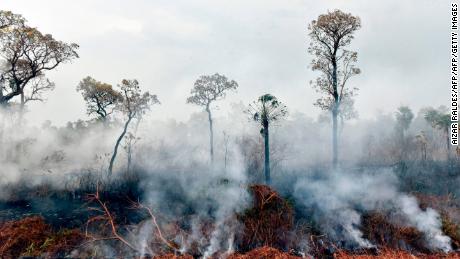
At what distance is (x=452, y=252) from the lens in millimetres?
12578

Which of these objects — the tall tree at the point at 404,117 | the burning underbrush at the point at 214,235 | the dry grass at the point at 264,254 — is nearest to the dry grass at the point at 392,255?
the burning underbrush at the point at 214,235

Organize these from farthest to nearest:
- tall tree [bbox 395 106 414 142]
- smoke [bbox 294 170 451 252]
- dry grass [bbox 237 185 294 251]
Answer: tall tree [bbox 395 106 414 142], smoke [bbox 294 170 451 252], dry grass [bbox 237 185 294 251]

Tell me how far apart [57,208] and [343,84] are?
20.5m

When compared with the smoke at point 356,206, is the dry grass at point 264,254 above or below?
below

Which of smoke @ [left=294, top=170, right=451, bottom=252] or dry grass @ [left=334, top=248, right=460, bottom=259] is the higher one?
smoke @ [left=294, top=170, right=451, bottom=252]

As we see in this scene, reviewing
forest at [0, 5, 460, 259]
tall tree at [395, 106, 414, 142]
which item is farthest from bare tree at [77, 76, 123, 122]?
tall tree at [395, 106, 414, 142]

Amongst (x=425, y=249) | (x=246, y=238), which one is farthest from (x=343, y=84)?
(x=246, y=238)

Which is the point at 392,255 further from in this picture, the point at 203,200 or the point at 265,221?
the point at 203,200

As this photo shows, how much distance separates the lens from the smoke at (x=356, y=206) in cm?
1362

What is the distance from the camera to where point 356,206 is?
15.9 m

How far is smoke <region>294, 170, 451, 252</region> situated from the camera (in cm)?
1362

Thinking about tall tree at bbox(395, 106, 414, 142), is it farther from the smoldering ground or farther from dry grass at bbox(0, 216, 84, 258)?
dry grass at bbox(0, 216, 84, 258)

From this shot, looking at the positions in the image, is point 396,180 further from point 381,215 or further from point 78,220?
point 78,220

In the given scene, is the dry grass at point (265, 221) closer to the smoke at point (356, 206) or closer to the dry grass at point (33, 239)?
the smoke at point (356, 206)
